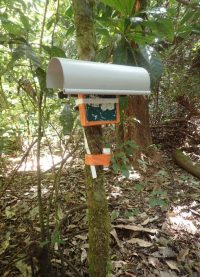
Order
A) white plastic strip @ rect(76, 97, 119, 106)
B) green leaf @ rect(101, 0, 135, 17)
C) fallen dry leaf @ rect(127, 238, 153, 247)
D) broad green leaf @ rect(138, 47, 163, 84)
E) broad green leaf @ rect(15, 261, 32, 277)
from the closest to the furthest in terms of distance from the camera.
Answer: white plastic strip @ rect(76, 97, 119, 106) < green leaf @ rect(101, 0, 135, 17) < broad green leaf @ rect(138, 47, 163, 84) < broad green leaf @ rect(15, 261, 32, 277) < fallen dry leaf @ rect(127, 238, 153, 247)

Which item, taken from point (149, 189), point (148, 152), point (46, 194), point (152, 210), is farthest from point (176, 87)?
point (46, 194)

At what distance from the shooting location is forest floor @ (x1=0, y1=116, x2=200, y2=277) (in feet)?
6.54

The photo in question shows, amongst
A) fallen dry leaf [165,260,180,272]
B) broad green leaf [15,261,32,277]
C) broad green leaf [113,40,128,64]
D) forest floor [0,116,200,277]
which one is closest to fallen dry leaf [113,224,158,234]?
forest floor [0,116,200,277]

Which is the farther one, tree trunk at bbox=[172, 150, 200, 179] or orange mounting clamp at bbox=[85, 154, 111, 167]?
tree trunk at bbox=[172, 150, 200, 179]

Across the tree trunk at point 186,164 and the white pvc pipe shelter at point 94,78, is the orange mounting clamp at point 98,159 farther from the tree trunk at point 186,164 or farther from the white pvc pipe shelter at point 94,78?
the tree trunk at point 186,164

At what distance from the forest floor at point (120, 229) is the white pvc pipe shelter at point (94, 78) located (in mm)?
822

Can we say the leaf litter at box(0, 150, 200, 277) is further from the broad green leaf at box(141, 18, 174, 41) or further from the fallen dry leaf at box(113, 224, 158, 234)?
the broad green leaf at box(141, 18, 174, 41)

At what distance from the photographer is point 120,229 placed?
8.04 ft

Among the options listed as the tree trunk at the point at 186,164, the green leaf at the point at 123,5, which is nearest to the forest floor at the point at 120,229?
the tree trunk at the point at 186,164

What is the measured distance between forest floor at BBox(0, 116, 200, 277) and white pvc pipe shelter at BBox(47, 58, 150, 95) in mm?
822

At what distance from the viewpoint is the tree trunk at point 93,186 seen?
140 cm

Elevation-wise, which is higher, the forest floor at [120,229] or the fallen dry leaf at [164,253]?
the forest floor at [120,229]

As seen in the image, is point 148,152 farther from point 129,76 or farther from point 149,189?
point 129,76

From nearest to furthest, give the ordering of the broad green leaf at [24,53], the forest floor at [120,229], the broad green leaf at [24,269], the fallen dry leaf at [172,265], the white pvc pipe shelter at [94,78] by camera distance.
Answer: the white pvc pipe shelter at [94,78]
the broad green leaf at [24,53]
the broad green leaf at [24,269]
the forest floor at [120,229]
the fallen dry leaf at [172,265]
